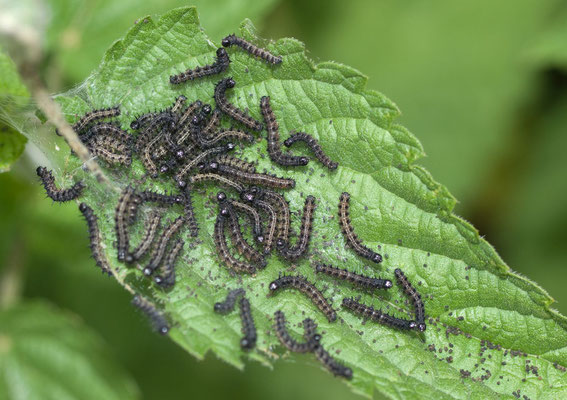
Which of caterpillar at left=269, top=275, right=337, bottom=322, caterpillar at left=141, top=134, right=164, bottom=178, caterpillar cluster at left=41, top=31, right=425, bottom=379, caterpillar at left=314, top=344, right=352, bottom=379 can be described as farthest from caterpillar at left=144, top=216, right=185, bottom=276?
caterpillar at left=314, top=344, right=352, bottom=379

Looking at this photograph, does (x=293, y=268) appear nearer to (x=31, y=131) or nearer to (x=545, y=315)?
(x=545, y=315)

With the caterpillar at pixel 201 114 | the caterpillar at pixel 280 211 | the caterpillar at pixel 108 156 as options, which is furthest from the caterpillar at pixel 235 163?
the caterpillar at pixel 108 156

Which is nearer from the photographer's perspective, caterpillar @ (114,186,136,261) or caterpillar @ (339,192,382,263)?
caterpillar @ (114,186,136,261)

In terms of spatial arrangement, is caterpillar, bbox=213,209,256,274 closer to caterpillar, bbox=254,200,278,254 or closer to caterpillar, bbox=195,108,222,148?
caterpillar, bbox=254,200,278,254

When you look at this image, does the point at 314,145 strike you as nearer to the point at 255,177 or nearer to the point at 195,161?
the point at 255,177

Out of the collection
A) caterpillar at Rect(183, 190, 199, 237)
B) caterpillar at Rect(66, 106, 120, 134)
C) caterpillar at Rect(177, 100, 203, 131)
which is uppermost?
caterpillar at Rect(177, 100, 203, 131)
